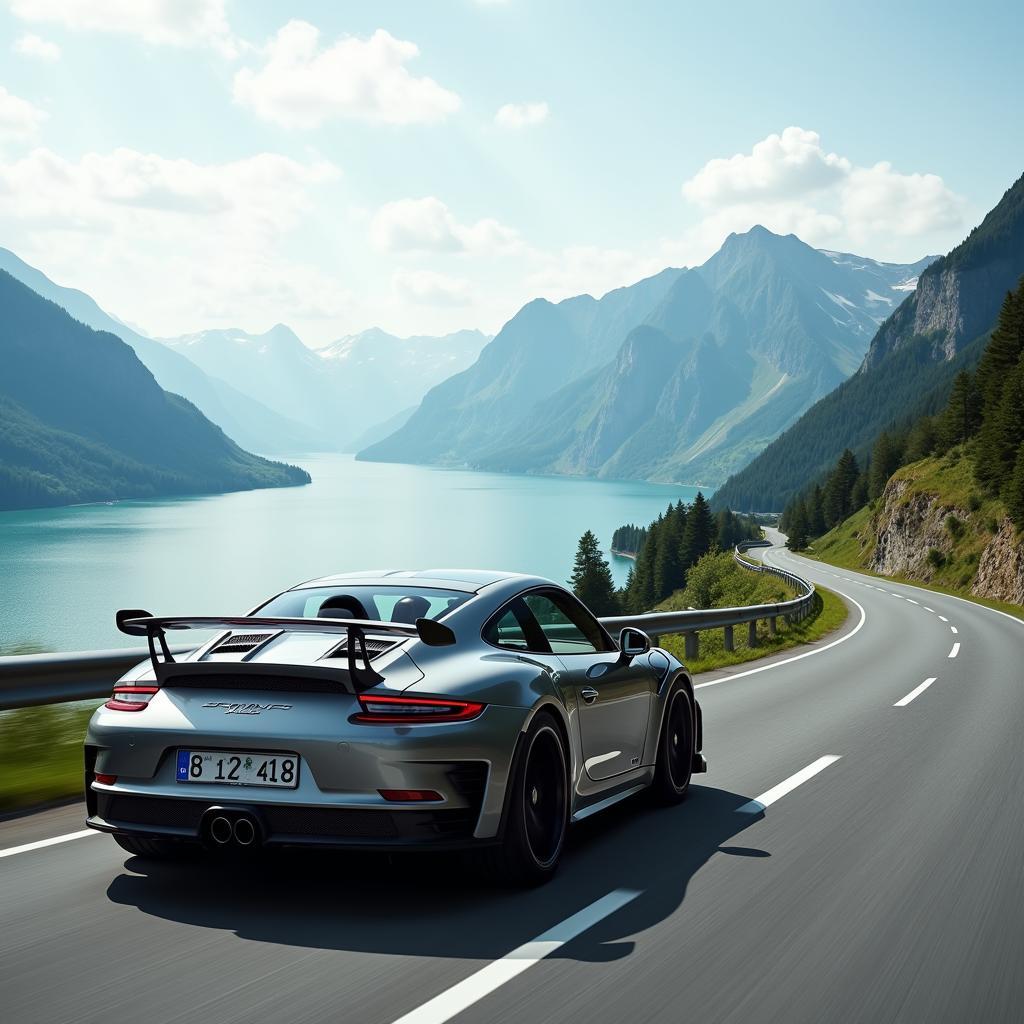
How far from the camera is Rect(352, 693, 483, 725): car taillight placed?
443 cm

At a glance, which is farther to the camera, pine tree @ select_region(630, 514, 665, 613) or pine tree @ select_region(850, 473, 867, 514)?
pine tree @ select_region(850, 473, 867, 514)

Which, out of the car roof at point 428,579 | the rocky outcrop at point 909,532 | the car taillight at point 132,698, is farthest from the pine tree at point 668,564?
the car taillight at point 132,698

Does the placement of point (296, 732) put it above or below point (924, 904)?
above

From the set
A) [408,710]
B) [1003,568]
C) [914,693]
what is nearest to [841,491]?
[1003,568]

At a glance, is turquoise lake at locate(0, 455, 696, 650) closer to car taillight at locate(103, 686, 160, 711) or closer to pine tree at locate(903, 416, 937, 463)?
car taillight at locate(103, 686, 160, 711)

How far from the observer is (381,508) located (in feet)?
574

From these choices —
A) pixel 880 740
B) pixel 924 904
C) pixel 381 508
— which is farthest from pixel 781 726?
pixel 381 508

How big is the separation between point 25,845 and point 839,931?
12.8 ft

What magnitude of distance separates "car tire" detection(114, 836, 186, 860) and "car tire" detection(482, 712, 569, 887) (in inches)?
59.9

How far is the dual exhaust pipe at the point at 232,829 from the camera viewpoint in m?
4.32

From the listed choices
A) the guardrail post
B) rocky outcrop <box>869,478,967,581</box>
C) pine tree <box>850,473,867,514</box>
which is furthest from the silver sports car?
pine tree <box>850,473,867,514</box>

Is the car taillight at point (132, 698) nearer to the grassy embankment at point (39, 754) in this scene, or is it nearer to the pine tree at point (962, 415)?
the grassy embankment at point (39, 754)

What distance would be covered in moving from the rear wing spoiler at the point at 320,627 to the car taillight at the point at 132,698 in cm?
11

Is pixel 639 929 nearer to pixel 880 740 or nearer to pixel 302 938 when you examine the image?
pixel 302 938
